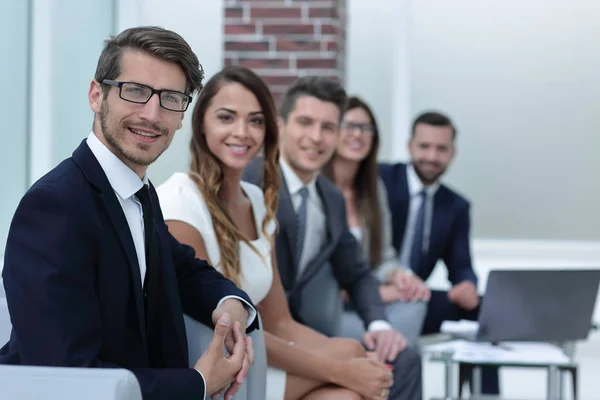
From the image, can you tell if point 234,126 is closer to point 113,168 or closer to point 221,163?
point 221,163

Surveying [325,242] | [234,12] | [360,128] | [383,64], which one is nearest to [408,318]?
[325,242]

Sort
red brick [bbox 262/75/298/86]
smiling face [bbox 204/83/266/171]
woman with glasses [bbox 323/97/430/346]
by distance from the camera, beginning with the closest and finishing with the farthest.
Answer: smiling face [bbox 204/83/266/171] → woman with glasses [bbox 323/97/430/346] → red brick [bbox 262/75/298/86]

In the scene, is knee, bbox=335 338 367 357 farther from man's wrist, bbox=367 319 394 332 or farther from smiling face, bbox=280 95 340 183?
smiling face, bbox=280 95 340 183

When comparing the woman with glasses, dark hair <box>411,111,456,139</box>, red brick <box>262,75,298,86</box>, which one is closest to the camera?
the woman with glasses

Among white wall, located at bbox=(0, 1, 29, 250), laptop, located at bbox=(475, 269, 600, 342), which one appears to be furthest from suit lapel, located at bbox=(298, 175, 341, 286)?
white wall, located at bbox=(0, 1, 29, 250)

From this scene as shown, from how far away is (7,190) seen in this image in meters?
2.59

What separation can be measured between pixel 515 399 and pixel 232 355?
3.00 meters

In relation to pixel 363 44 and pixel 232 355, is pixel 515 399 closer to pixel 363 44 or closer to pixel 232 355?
pixel 363 44

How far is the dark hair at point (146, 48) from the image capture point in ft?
5.30

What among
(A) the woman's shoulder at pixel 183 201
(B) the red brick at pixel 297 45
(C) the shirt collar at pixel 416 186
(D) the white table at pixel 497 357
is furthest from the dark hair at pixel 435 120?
(A) the woman's shoulder at pixel 183 201

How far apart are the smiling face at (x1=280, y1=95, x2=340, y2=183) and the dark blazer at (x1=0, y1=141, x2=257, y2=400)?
1.48 metres

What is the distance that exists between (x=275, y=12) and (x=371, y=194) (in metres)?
1.59

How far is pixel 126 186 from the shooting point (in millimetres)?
1622

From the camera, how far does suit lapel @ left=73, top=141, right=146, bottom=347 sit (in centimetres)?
156
